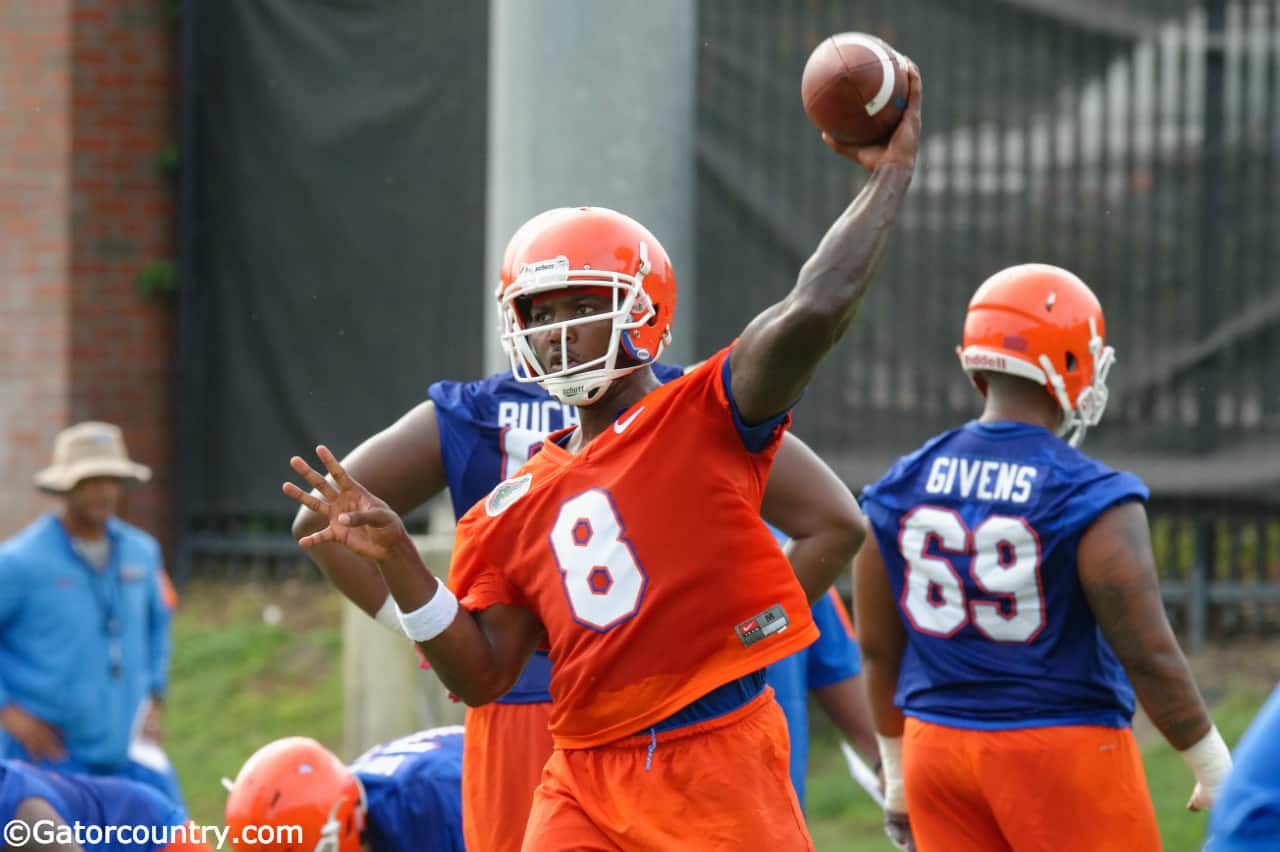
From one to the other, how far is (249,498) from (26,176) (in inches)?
90.1

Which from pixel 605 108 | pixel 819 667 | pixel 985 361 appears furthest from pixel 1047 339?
pixel 605 108

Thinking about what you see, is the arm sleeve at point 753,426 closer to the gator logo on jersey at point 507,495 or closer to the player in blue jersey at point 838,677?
the gator logo on jersey at point 507,495

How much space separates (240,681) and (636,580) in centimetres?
702

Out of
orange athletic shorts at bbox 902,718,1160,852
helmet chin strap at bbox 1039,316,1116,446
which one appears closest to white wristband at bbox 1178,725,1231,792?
orange athletic shorts at bbox 902,718,1160,852

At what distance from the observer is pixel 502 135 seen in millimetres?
6387

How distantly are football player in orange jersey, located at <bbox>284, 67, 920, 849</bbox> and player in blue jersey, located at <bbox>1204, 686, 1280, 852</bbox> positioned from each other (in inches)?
50.2

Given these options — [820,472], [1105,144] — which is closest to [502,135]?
[820,472]

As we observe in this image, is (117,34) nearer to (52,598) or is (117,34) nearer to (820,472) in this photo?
(52,598)

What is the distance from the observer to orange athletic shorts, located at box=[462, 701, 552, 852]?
4359mm

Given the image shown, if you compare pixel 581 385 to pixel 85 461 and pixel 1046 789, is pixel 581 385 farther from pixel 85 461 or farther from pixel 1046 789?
pixel 85 461

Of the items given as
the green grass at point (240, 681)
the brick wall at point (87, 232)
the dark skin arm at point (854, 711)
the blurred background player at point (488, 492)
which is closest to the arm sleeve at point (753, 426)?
the blurred background player at point (488, 492)

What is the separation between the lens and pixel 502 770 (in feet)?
14.5

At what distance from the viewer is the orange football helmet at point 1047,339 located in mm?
4867

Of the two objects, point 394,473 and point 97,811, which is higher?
point 394,473
